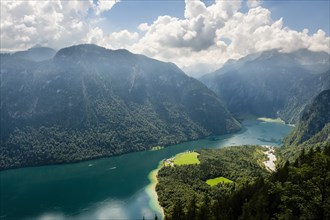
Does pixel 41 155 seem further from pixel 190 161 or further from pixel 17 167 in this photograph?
pixel 190 161

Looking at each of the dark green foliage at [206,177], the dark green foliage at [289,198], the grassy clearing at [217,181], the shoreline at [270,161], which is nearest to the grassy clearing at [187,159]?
the dark green foliage at [206,177]

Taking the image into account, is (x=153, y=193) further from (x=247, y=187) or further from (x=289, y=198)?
(x=289, y=198)

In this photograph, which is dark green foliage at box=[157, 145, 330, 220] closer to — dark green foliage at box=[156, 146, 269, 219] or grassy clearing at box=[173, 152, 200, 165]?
dark green foliage at box=[156, 146, 269, 219]

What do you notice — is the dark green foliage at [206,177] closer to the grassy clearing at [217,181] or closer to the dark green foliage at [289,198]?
the grassy clearing at [217,181]

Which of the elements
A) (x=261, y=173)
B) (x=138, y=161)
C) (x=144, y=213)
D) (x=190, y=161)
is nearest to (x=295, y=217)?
(x=144, y=213)

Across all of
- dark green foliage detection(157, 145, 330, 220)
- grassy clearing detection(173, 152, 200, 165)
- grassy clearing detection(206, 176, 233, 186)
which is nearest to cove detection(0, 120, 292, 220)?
grassy clearing detection(173, 152, 200, 165)

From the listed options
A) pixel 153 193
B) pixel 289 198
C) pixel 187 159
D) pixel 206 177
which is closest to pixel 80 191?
pixel 153 193
